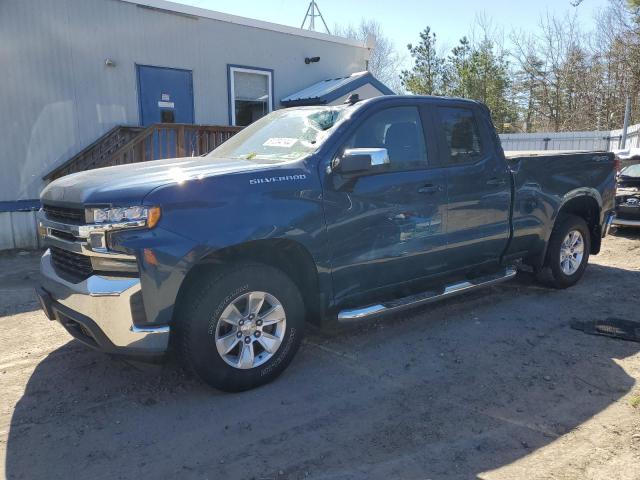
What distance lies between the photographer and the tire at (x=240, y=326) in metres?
3.29

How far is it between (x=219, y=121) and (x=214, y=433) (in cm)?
901

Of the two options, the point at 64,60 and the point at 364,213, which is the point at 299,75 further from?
the point at 364,213

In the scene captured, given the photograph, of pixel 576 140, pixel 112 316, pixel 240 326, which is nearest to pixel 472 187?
pixel 240 326

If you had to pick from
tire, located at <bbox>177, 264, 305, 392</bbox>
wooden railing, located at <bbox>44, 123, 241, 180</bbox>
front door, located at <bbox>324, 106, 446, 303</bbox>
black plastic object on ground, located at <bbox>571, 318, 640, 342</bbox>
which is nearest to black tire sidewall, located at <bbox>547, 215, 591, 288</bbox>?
black plastic object on ground, located at <bbox>571, 318, 640, 342</bbox>

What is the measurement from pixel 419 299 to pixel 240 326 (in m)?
1.63

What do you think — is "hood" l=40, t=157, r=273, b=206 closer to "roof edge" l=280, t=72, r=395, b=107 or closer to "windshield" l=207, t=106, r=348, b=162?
"windshield" l=207, t=106, r=348, b=162

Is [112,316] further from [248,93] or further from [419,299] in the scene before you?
[248,93]

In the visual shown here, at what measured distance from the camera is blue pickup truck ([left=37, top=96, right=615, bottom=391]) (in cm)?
311

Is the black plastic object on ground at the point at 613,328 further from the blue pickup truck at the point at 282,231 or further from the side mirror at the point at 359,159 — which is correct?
the side mirror at the point at 359,159

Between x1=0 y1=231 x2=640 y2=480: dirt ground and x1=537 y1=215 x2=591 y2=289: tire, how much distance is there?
1065mm

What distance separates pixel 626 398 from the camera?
3.54 meters

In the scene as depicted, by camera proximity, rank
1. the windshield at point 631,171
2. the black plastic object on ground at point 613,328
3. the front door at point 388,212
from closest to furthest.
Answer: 1. the front door at point 388,212
2. the black plastic object on ground at point 613,328
3. the windshield at point 631,171

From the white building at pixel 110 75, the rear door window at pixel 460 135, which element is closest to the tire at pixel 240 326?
the rear door window at pixel 460 135

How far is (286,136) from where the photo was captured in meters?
4.29
